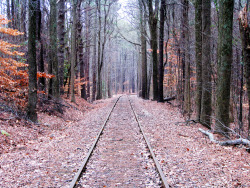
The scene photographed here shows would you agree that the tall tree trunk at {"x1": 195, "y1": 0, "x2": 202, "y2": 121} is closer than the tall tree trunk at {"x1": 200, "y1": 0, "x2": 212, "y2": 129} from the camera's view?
No

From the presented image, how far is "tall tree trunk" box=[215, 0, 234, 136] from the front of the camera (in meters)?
7.48

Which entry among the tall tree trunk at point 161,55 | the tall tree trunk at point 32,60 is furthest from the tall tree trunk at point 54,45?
the tall tree trunk at point 161,55

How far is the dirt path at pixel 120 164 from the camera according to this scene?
475 centimetres

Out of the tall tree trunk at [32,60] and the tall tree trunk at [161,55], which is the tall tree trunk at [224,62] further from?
the tall tree trunk at [161,55]

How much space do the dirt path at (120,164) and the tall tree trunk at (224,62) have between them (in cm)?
293

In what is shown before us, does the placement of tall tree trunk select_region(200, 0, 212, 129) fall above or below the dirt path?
above

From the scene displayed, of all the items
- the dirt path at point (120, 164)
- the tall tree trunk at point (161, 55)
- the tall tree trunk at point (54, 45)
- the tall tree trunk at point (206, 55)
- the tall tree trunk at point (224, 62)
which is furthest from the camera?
the tall tree trunk at point (161, 55)

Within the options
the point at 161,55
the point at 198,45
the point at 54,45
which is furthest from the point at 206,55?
the point at 161,55

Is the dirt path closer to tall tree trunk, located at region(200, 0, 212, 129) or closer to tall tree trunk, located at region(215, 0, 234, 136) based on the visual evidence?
tall tree trunk, located at region(215, 0, 234, 136)

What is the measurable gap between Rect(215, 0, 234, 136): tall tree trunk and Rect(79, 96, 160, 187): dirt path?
9.63ft

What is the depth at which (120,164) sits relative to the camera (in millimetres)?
5801

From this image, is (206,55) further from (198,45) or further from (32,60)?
(32,60)

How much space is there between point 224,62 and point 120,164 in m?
4.88

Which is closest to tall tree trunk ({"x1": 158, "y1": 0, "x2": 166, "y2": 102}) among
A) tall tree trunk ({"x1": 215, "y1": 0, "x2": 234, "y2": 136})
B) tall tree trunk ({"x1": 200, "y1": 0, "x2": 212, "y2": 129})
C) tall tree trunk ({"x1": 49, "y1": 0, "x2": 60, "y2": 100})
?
tall tree trunk ({"x1": 49, "y1": 0, "x2": 60, "y2": 100})
